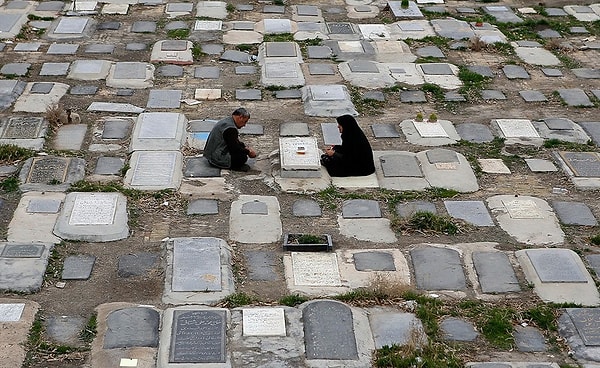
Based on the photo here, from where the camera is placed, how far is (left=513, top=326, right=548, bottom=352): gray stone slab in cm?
807

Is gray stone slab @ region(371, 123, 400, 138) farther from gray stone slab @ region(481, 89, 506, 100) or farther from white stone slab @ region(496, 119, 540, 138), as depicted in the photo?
gray stone slab @ region(481, 89, 506, 100)

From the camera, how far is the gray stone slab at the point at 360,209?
402 inches

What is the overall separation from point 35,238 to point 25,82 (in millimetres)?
4722

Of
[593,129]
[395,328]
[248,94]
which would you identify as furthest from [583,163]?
[248,94]

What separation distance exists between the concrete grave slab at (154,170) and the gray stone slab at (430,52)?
5.40 metres

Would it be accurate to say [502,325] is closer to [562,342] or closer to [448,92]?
[562,342]

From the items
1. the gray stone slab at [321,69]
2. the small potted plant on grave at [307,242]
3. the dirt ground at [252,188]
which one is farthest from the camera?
the gray stone slab at [321,69]

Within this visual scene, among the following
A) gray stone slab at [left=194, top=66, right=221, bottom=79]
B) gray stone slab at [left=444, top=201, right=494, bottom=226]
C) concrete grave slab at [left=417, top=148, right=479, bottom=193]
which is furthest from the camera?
gray stone slab at [left=194, top=66, right=221, bottom=79]

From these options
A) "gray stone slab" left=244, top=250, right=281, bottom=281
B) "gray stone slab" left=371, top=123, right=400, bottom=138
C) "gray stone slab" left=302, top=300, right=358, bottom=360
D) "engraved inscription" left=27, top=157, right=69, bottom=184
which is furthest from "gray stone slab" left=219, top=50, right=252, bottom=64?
"gray stone slab" left=302, top=300, right=358, bottom=360

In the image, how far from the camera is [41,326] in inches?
320

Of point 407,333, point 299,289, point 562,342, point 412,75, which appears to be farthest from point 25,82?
point 562,342

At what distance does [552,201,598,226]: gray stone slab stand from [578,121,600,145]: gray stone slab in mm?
2020

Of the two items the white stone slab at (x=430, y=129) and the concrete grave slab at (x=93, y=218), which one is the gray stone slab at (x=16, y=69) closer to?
the concrete grave slab at (x=93, y=218)

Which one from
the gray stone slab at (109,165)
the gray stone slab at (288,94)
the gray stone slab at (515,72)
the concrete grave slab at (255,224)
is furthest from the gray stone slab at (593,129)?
the gray stone slab at (109,165)
